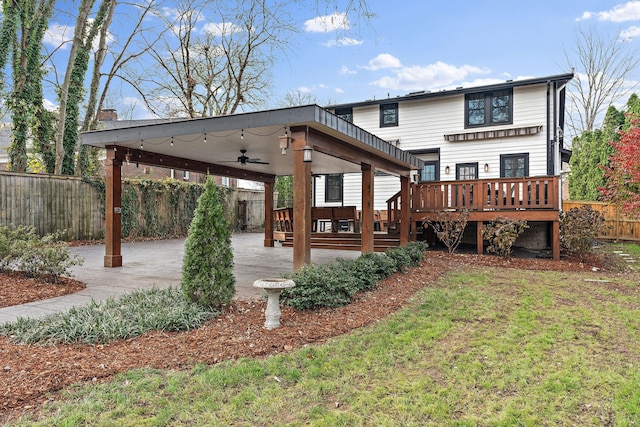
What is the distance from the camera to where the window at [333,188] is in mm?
15352

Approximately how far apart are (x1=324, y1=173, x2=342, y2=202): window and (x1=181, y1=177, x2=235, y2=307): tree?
11.3 meters

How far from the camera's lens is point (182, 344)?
11.2 feet

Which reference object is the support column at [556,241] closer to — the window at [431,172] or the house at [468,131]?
the house at [468,131]

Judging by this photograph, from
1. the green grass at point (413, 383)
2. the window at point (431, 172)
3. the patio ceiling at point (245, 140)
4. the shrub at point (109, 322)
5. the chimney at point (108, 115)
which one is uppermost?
the chimney at point (108, 115)

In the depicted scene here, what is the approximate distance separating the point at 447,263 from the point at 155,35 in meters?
14.7

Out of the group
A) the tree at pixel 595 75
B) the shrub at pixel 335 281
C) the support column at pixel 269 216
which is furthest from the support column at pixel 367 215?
the tree at pixel 595 75

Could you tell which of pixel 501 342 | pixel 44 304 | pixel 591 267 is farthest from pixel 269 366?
pixel 591 267

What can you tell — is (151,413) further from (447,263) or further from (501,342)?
(447,263)

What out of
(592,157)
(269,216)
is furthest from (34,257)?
(592,157)

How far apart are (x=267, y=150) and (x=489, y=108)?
8708 millimetres

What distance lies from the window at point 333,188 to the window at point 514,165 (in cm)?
577

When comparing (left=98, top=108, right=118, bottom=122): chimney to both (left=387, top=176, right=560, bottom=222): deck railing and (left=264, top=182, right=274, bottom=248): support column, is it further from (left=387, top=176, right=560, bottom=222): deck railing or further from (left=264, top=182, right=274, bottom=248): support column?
(left=387, top=176, right=560, bottom=222): deck railing

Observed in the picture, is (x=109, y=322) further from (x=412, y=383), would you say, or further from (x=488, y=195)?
(x=488, y=195)

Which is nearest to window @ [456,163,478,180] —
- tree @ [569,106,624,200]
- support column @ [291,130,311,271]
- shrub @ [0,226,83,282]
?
tree @ [569,106,624,200]
